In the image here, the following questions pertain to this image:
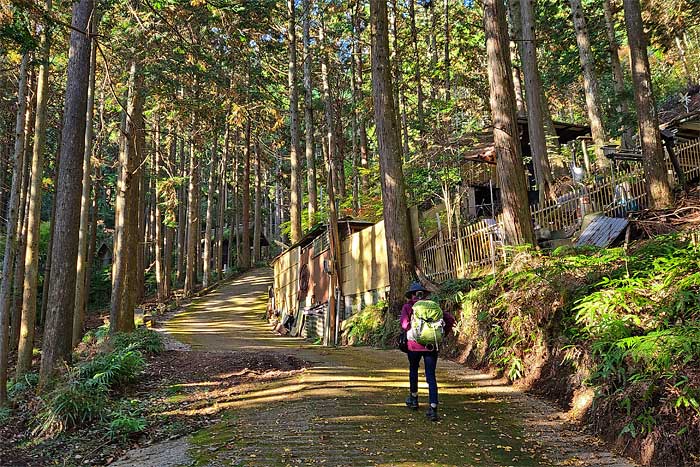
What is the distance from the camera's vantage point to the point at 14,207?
1288cm

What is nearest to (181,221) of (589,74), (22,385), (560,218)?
(22,385)

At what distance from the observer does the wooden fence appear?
11375mm

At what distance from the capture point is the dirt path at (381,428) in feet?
15.5

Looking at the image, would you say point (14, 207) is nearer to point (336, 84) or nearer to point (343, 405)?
point (343, 405)

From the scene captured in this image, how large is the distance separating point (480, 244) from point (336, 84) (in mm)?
24419

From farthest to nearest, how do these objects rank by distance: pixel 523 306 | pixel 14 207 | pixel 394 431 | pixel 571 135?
pixel 571 135, pixel 14 207, pixel 523 306, pixel 394 431

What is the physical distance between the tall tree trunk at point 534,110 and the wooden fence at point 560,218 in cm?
185

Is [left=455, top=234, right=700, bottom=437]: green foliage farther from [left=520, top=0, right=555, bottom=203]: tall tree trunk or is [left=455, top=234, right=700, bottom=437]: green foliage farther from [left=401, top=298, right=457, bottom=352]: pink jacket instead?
[left=520, top=0, right=555, bottom=203]: tall tree trunk

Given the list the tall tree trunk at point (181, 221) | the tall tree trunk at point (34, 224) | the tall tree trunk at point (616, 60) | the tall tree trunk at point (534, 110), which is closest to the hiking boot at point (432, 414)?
the tall tree trunk at point (534, 110)

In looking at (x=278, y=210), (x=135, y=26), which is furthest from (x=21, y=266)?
(x=278, y=210)

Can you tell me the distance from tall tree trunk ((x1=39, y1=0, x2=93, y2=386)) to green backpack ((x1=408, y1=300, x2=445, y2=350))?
6.46 metres

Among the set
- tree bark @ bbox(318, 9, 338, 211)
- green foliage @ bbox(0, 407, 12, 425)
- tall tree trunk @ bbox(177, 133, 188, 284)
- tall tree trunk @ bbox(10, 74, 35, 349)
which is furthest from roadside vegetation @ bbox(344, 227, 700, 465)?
tall tree trunk @ bbox(177, 133, 188, 284)

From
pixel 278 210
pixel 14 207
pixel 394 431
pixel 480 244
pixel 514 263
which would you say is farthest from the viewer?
pixel 278 210

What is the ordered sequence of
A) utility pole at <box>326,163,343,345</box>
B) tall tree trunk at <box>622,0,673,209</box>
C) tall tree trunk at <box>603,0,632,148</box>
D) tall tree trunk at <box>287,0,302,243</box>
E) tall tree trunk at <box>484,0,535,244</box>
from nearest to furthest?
1. tall tree trunk at <box>484,0,535,244</box>
2. tall tree trunk at <box>622,0,673,209</box>
3. utility pole at <box>326,163,343,345</box>
4. tall tree trunk at <box>603,0,632,148</box>
5. tall tree trunk at <box>287,0,302,243</box>
